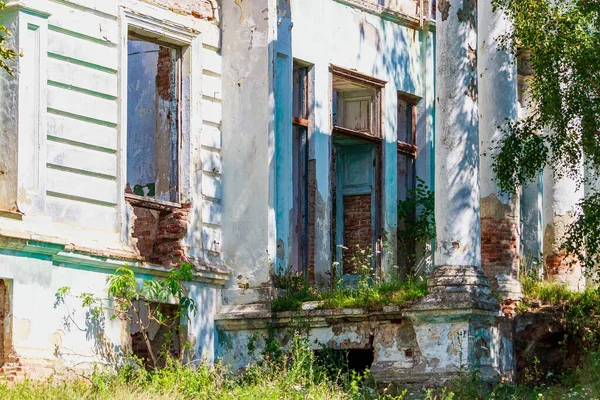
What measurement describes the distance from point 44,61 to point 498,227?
18.2ft

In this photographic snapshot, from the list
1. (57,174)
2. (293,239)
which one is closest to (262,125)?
(293,239)

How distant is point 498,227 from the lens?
14.2 meters

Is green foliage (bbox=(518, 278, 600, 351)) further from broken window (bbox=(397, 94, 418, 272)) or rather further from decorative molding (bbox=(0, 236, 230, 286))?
decorative molding (bbox=(0, 236, 230, 286))

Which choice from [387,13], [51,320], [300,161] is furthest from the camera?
[387,13]

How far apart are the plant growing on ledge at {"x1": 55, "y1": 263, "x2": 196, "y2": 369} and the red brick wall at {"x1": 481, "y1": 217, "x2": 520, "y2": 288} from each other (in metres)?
3.47

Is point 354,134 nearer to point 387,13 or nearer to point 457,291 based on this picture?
point 387,13

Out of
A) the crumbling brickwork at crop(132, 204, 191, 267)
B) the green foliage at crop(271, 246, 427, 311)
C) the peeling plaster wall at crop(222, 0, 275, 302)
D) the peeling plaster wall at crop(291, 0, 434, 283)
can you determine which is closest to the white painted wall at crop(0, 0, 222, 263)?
the crumbling brickwork at crop(132, 204, 191, 267)

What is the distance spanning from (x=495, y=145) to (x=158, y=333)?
455 cm

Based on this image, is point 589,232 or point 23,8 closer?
point 23,8

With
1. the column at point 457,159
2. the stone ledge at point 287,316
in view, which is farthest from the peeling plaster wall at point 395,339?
the column at point 457,159

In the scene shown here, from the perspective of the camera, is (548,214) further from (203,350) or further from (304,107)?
(203,350)

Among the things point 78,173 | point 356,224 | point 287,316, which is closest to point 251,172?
point 287,316

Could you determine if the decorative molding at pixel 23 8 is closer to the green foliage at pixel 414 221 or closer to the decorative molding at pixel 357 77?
the decorative molding at pixel 357 77

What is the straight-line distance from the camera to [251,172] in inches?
554
